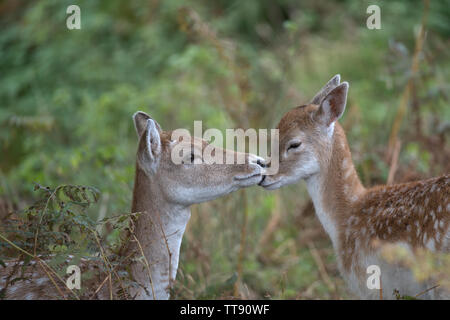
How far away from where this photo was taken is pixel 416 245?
3.64 metres

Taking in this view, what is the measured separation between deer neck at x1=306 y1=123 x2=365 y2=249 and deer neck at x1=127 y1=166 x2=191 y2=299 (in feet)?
3.91

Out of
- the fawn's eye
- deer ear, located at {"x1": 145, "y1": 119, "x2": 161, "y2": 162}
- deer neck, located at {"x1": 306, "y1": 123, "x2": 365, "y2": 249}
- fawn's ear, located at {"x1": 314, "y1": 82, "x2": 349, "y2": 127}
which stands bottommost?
deer neck, located at {"x1": 306, "y1": 123, "x2": 365, "y2": 249}

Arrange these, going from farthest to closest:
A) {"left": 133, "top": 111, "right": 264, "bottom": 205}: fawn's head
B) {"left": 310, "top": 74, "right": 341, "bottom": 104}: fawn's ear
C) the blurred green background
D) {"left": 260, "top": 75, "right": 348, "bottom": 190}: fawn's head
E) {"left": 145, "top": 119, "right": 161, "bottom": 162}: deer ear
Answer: the blurred green background
{"left": 310, "top": 74, "right": 341, "bottom": 104}: fawn's ear
{"left": 260, "top": 75, "right": 348, "bottom": 190}: fawn's head
{"left": 133, "top": 111, "right": 264, "bottom": 205}: fawn's head
{"left": 145, "top": 119, "right": 161, "bottom": 162}: deer ear

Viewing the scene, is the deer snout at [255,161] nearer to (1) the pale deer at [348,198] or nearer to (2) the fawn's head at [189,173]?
(2) the fawn's head at [189,173]

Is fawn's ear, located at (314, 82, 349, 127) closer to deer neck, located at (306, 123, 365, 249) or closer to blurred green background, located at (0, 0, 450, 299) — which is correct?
deer neck, located at (306, 123, 365, 249)

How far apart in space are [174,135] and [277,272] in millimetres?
2759

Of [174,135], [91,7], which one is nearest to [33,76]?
[91,7]

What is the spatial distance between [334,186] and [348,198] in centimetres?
14

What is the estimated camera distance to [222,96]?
8695 mm

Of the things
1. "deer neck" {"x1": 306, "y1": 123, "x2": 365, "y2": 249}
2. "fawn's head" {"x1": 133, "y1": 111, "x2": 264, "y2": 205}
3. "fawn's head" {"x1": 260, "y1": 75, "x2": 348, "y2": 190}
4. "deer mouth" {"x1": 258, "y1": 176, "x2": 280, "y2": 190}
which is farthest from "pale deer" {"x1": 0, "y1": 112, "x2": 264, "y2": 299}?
"deer neck" {"x1": 306, "y1": 123, "x2": 365, "y2": 249}

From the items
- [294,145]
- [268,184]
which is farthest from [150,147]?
[294,145]

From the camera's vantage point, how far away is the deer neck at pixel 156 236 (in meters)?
3.71

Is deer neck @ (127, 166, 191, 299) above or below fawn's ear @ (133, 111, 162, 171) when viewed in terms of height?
below

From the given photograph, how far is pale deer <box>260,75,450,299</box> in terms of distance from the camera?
375 cm
